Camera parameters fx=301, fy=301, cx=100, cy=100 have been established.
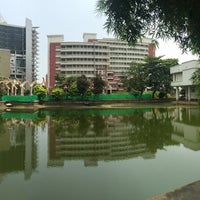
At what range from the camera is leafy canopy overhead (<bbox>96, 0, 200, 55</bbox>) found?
498 centimetres

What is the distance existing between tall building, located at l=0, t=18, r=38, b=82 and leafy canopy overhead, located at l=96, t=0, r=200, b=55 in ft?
264

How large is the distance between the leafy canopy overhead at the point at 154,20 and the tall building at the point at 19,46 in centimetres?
8050

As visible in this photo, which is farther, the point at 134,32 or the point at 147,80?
the point at 147,80

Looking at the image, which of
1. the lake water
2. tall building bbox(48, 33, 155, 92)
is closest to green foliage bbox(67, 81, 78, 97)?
tall building bbox(48, 33, 155, 92)

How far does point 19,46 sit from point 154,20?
86.9 metres

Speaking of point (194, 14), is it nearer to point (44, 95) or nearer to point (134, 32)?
point (134, 32)

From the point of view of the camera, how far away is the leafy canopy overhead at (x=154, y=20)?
16.3 ft

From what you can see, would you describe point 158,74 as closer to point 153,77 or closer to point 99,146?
point 153,77

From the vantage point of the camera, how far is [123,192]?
6133mm

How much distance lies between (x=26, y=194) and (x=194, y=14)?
15.1 ft

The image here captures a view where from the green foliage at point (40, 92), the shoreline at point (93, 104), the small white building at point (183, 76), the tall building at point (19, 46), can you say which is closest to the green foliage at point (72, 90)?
the shoreline at point (93, 104)

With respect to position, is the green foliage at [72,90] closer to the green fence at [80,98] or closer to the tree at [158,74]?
the green fence at [80,98]

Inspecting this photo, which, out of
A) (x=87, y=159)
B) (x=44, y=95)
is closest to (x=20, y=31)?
(x=44, y=95)

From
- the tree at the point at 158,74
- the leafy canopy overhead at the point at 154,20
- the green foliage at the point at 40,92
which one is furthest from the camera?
the tree at the point at 158,74
